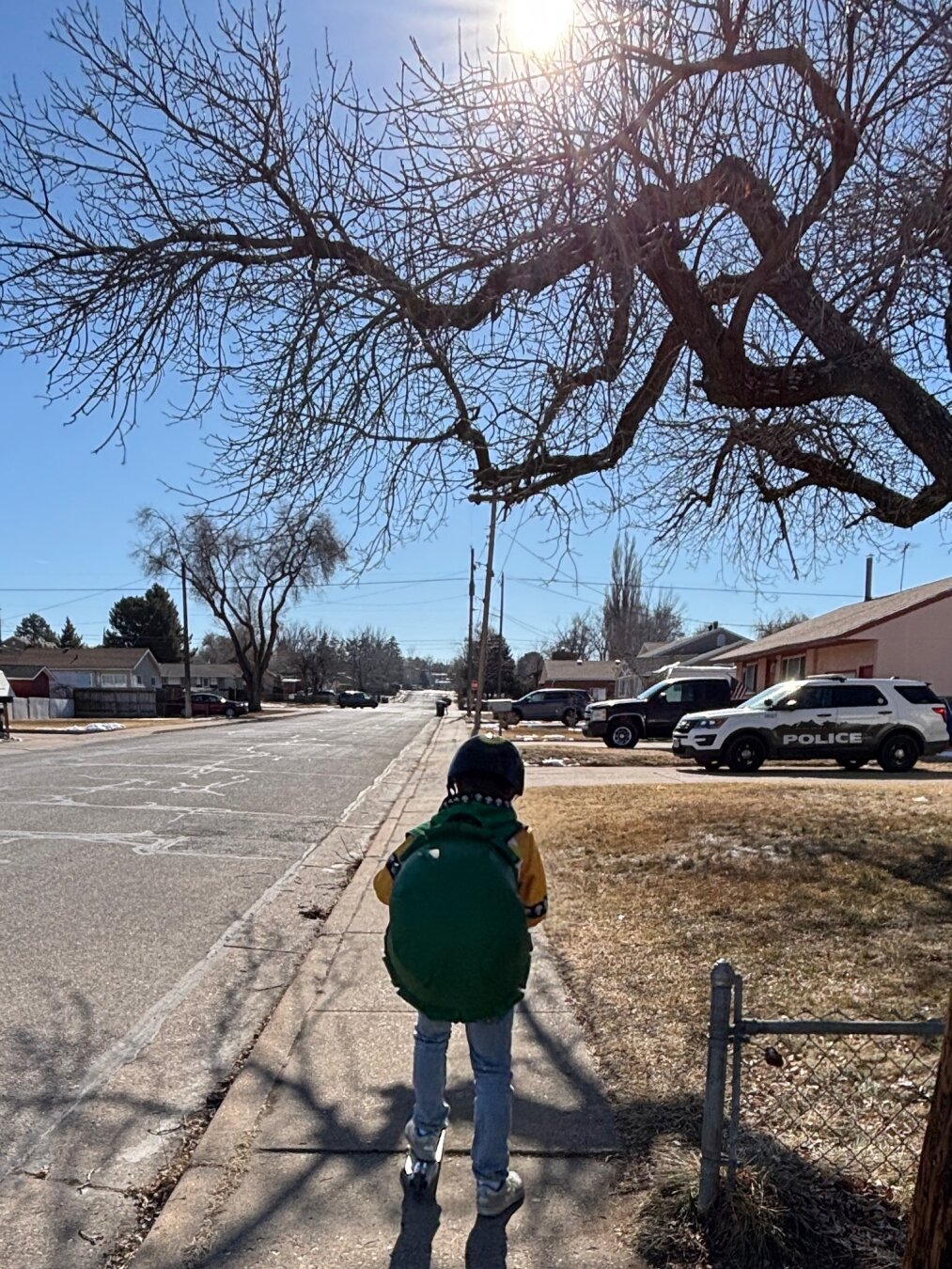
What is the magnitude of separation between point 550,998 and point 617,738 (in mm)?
20838

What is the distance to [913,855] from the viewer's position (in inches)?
302

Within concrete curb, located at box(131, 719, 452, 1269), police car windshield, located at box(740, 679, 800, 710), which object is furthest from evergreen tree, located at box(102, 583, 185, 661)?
concrete curb, located at box(131, 719, 452, 1269)

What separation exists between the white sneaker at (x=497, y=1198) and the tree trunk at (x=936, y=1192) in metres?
1.21

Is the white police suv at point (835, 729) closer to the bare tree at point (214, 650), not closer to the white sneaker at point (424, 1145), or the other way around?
the white sneaker at point (424, 1145)

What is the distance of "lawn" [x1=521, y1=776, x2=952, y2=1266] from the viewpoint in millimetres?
2809

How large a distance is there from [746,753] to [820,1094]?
580 inches

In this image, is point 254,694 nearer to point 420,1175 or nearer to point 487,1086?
point 420,1175

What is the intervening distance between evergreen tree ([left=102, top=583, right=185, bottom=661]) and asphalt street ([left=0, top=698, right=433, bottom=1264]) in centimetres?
8983

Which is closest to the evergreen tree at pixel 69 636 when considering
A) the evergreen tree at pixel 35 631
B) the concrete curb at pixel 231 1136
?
the evergreen tree at pixel 35 631

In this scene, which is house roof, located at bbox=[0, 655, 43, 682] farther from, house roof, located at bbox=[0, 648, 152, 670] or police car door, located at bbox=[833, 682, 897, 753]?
police car door, located at bbox=[833, 682, 897, 753]

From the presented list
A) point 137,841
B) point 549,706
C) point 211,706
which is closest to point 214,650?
point 211,706

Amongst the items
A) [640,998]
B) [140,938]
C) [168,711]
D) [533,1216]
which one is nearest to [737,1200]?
[533,1216]

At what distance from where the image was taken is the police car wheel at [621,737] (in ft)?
83.1

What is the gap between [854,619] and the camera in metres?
30.3
